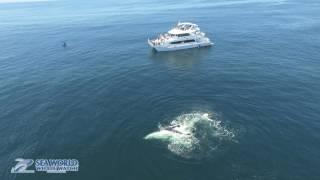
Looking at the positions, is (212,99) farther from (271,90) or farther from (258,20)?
(258,20)

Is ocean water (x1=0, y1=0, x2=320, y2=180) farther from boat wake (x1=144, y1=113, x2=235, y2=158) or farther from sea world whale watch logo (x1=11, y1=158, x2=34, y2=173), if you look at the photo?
sea world whale watch logo (x1=11, y1=158, x2=34, y2=173)

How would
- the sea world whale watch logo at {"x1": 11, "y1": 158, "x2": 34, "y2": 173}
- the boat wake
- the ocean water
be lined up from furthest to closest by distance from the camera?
1. the boat wake
2. the sea world whale watch logo at {"x1": 11, "y1": 158, "x2": 34, "y2": 173}
3. the ocean water

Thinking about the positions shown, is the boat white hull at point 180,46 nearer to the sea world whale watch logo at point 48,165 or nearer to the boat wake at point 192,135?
the boat wake at point 192,135

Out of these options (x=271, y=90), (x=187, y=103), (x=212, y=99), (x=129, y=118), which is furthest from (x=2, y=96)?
(x=271, y=90)

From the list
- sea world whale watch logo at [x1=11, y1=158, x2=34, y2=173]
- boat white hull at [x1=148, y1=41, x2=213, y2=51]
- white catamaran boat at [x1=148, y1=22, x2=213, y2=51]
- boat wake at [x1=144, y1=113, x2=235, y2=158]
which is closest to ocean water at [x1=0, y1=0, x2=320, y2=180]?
boat wake at [x1=144, y1=113, x2=235, y2=158]

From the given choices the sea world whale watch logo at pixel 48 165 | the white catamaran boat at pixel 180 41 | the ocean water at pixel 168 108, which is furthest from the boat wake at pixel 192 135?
the white catamaran boat at pixel 180 41
